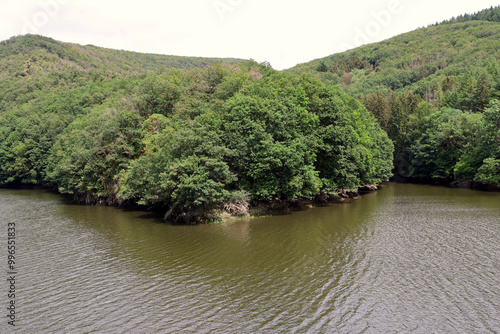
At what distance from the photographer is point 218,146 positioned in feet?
115

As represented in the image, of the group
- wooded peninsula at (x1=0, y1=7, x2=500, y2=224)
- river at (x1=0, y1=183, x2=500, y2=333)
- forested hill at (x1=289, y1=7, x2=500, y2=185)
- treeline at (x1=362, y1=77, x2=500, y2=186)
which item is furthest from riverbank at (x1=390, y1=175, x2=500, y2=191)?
river at (x1=0, y1=183, x2=500, y2=333)

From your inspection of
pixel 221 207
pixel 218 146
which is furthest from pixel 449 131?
pixel 221 207

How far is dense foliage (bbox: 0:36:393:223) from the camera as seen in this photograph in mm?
34594

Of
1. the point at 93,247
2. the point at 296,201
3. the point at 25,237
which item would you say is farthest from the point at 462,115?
the point at 25,237

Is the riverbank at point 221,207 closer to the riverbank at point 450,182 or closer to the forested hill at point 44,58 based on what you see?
the riverbank at point 450,182

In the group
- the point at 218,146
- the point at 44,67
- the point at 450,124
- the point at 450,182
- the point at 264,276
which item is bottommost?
the point at 264,276

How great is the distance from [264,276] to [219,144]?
18.6 metres

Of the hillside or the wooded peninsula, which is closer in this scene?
the wooded peninsula

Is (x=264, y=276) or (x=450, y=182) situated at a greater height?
(x=450, y=182)

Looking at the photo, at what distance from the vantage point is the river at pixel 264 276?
14883mm

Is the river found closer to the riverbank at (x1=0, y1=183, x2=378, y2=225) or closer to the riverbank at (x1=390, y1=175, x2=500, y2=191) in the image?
the riverbank at (x1=0, y1=183, x2=378, y2=225)

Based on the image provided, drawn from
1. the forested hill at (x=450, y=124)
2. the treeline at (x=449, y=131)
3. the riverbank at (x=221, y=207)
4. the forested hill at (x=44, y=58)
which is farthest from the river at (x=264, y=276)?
the forested hill at (x=44, y=58)

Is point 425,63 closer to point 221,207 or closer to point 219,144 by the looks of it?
point 219,144

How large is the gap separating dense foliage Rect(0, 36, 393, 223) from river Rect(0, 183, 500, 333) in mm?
4232
